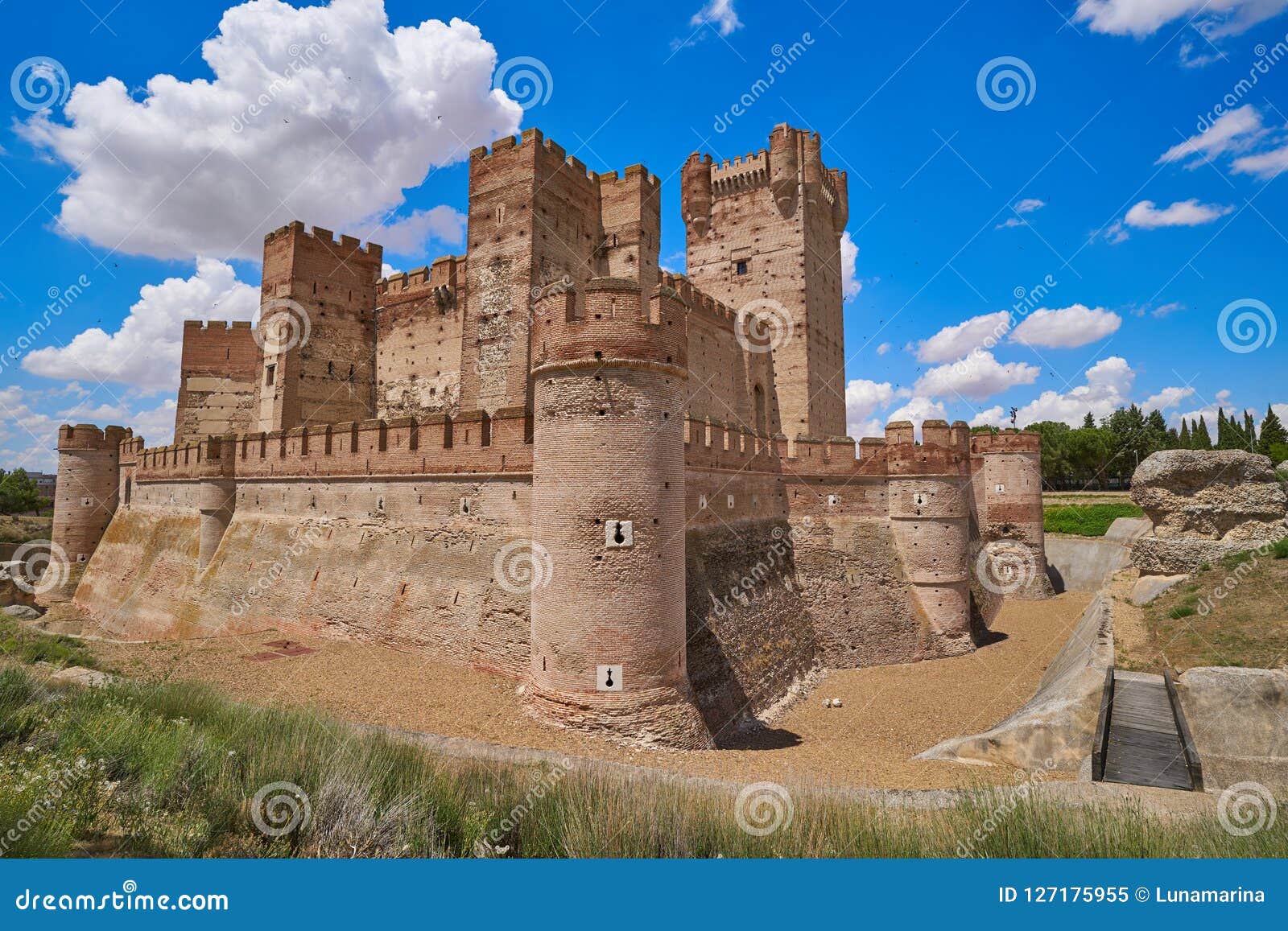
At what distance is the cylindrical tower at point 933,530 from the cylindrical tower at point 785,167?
14142 mm

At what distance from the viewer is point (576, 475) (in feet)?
35.2

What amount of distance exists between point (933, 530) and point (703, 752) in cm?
1271

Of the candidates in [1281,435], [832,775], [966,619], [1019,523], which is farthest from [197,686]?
[1281,435]

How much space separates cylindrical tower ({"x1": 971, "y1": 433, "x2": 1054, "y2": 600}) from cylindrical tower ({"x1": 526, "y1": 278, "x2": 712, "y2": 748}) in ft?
69.1

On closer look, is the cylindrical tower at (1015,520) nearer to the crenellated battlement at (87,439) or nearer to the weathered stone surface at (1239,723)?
the weathered stone surface at (1239,723)

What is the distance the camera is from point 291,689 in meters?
11.6

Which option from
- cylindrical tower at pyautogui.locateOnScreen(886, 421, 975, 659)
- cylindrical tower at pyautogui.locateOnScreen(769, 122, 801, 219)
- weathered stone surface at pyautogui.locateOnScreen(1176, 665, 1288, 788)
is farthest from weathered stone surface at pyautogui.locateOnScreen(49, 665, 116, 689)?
cylindrical tower at pyautogui.locateOnScreen(769, 122, 801, 219)

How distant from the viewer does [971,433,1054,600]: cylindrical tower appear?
88.0ft

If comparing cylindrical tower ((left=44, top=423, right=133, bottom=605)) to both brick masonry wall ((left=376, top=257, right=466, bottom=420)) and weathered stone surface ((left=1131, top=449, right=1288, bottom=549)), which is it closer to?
brick masonry wall ((left=376, top=257, right=466, bottom=420))

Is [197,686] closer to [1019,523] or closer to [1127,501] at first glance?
[1019,523]

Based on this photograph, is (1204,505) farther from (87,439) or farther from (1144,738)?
(87,439)

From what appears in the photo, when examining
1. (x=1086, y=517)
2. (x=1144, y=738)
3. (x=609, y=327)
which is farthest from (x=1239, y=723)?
(x=1086, y=517)

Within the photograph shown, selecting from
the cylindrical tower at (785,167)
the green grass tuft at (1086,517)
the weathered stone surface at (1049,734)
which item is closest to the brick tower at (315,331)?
the cylindrical tower at (785,167)

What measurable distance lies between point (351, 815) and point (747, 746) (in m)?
8.86
